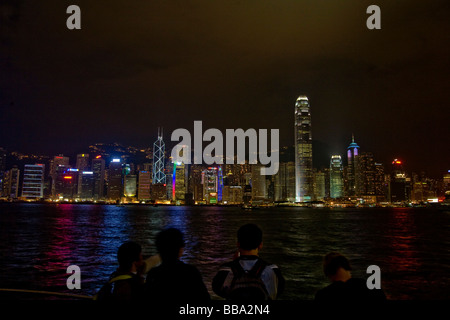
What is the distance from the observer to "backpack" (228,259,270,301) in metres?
3.31

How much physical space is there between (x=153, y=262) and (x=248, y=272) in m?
1.71

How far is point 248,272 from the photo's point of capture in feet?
11.0

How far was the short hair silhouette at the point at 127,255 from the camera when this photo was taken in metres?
4.11

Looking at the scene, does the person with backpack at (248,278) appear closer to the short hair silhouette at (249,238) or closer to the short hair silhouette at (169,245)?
the short hair silhouette at (249,238)

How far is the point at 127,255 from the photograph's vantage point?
Result: 4145 millimetres

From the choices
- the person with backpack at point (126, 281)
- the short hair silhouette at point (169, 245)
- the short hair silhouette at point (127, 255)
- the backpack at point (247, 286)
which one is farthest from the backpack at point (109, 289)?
the backpack at point (247, 286)

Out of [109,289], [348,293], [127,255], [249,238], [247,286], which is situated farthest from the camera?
[127,255]

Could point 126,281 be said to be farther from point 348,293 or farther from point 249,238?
point 348,293

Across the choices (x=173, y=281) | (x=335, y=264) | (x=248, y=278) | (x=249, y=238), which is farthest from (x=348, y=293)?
(x=173, y=281)

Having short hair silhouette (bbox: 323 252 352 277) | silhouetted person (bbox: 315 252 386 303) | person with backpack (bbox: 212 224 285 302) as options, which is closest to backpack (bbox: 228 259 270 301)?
person with backpack (bbox: 212 224 285 302)

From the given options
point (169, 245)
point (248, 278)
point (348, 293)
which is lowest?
point (348, 293)

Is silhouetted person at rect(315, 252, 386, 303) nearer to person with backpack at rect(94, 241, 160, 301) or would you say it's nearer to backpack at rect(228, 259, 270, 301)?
backpack at rect(228, 259, 270, 301)

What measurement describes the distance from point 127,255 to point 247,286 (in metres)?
1.64
